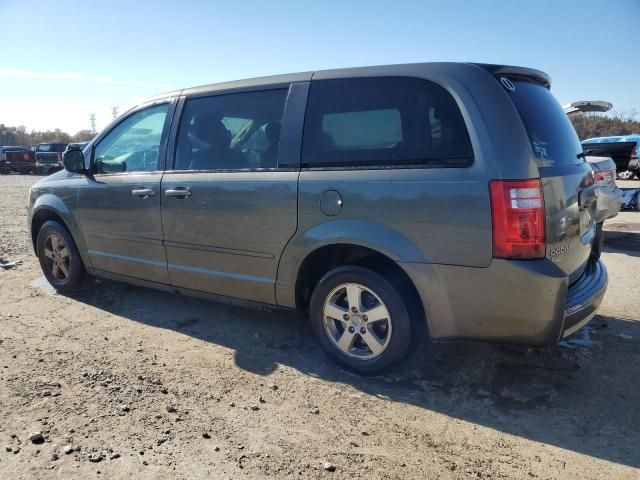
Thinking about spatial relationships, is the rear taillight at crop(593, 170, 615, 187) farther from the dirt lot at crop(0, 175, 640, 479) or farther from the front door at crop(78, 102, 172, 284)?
the front door at crop(78, 102, 172, 284)

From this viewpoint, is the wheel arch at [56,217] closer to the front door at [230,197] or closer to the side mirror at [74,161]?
the side mirror at [74,161]

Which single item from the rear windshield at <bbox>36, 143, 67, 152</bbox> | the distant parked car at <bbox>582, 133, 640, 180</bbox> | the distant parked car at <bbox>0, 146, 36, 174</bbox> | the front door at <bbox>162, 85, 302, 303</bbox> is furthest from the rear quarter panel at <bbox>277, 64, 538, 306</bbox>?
the distant parked car at <bbox>0, 146, 36, 174</bbox>

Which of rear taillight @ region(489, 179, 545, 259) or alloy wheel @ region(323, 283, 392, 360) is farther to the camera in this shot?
alloy wheel @ region(323, 283, 392, 360)

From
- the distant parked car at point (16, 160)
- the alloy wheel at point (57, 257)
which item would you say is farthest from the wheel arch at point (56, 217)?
the distant parked car at point (16, 160)

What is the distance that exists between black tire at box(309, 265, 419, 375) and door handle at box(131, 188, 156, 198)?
1680 mm

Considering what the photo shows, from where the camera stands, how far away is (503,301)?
2736 millimetres

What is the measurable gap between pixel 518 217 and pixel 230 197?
1.99 m

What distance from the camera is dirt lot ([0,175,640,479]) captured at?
241cm

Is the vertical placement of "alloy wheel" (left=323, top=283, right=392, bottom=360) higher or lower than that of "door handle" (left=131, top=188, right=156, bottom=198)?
lower

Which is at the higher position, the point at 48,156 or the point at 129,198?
the point at 48,156

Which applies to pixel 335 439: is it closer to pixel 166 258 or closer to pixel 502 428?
pixel 502 428

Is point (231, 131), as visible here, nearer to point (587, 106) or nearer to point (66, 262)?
point (66, 262)

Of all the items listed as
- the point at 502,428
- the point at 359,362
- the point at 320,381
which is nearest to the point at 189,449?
the point at 320,381

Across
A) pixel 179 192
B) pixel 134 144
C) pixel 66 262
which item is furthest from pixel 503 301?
pixel 66 262
